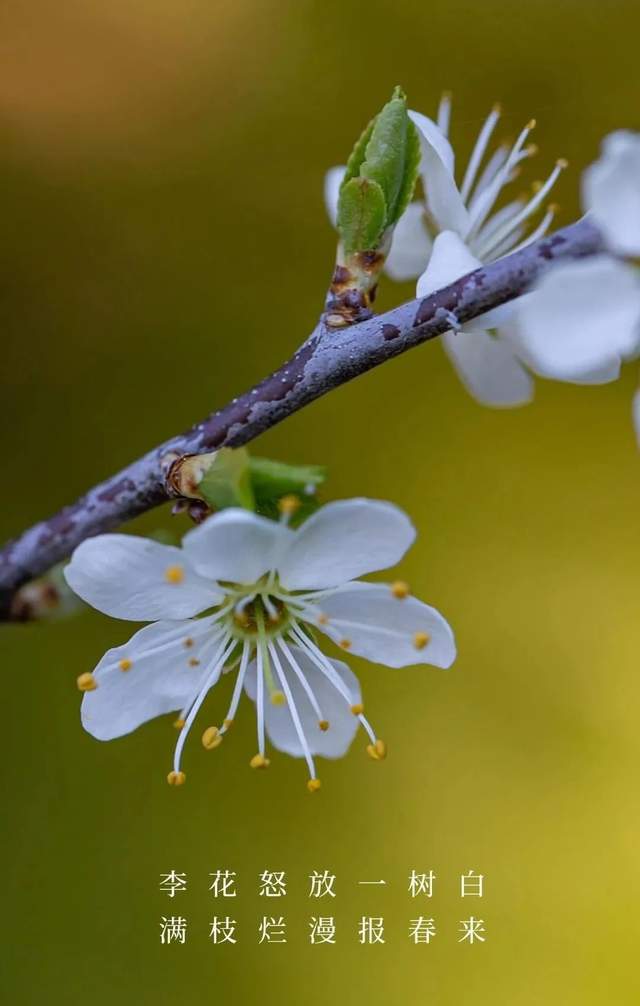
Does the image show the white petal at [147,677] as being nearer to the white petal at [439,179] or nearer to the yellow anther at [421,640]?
the yellow anther at [421,640]

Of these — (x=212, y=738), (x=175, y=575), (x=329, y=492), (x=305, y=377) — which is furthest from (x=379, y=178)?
(x=329, y=492)

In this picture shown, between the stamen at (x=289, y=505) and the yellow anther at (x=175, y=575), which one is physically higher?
the stamen at (x=289, y=505)

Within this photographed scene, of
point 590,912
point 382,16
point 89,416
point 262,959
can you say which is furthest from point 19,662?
point 382,16

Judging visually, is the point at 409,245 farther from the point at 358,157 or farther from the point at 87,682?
the point at 87,682

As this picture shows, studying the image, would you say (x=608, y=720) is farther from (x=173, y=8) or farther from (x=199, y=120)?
(x=173, y=8)

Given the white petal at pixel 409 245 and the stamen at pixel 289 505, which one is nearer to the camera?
the stamen at pixel 289 505

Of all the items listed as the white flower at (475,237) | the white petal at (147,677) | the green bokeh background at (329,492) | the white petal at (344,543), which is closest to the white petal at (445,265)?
the white flower at (475,237)

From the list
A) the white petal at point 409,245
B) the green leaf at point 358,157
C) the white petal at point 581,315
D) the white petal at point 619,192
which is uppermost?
the white petal at point 409,245

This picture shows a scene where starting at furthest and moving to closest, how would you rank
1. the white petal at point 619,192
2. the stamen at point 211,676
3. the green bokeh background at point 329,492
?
the green bokeh background at point 329,492 → the stamen at point 211,676 → the white petal at point 619,192
